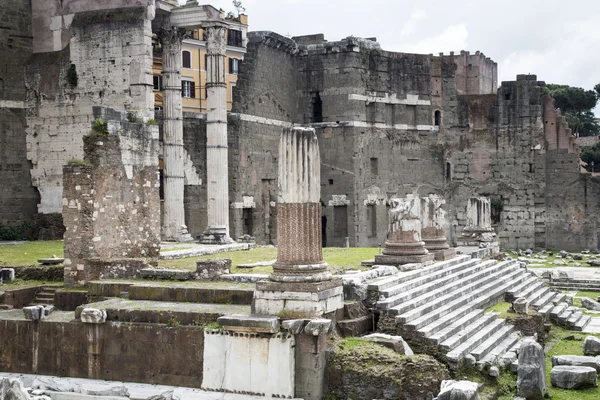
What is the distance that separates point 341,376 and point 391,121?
27.2 meters

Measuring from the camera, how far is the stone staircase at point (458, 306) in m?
13.4

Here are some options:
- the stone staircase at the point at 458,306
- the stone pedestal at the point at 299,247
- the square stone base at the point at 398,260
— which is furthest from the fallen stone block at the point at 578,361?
the stone pedestal at the point at 299,247

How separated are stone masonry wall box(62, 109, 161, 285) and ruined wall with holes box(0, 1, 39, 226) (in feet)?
33.7

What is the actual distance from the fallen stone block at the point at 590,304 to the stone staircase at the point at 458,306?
62.0 inches

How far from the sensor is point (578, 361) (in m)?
14.4

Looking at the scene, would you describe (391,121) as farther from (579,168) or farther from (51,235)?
(51,235)

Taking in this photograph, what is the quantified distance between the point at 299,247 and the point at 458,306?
4.66 m

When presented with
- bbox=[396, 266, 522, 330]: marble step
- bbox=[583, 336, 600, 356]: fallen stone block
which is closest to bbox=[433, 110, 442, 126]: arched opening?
bbox=[396, 266, 522, 330]: marble step

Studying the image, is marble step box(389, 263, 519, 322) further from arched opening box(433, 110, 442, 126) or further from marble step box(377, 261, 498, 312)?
arched opening box(433, 110, 442, 126)

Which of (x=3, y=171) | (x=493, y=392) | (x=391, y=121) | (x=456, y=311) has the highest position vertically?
(x=391, y=121)

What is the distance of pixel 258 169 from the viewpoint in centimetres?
3284

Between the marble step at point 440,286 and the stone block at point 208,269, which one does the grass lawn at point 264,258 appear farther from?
the marble step at point 440,286

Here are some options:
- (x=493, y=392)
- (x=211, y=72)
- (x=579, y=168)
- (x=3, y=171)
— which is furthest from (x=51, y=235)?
(x=579, y=168)

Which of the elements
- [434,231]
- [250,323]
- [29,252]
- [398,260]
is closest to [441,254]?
[434,231]
